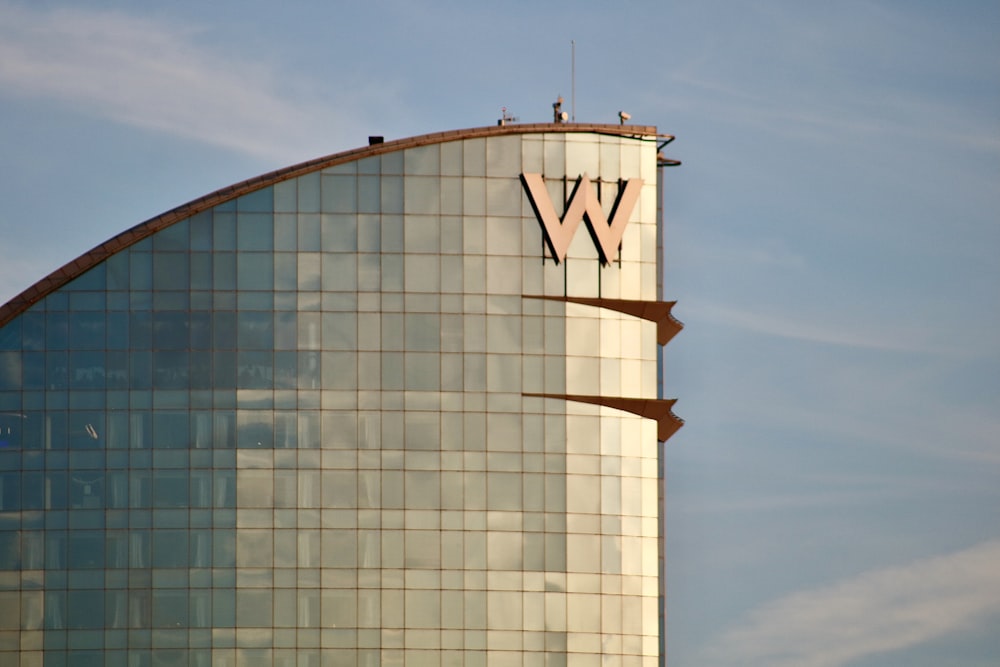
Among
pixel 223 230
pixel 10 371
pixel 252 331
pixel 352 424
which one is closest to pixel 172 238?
pixel 223 230

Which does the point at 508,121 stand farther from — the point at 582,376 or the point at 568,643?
the point at 568,643

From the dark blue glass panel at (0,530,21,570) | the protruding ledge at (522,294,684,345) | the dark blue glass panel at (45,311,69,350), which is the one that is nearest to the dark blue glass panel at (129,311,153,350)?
the dark blue glass panel at (45,311,69,350)

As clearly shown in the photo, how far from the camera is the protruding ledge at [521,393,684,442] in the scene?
463 ft

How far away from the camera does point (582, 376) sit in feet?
463

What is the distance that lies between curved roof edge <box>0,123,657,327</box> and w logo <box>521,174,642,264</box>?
3842 millimetres

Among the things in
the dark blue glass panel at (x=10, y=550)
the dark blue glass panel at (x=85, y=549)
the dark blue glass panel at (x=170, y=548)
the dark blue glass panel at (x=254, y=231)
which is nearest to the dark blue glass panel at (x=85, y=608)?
the dark blue glass panel at (x=85, y=549)

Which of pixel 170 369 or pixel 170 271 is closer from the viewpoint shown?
pixel 170 369

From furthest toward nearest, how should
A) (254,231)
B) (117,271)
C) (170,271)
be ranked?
(254,231), (117,271), (170,271)

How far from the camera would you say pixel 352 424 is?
459 ft

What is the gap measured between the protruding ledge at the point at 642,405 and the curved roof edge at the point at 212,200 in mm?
18446

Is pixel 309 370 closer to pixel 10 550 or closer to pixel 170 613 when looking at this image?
pixel 170 613

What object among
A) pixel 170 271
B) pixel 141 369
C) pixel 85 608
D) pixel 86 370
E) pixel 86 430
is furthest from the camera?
pixel 170 271

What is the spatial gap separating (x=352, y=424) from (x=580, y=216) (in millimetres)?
21152

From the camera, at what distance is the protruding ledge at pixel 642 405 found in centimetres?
14112
